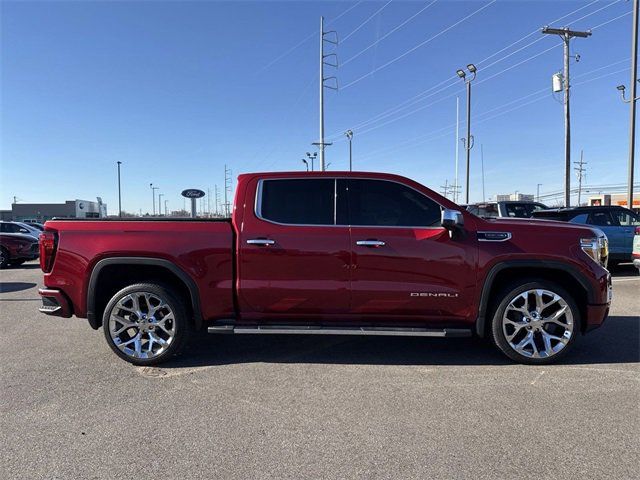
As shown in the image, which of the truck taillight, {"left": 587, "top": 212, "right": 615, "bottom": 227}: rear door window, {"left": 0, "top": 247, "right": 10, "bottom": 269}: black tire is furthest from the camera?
{"left": 0, "top": 247, "right": 10, "bottom": 269}: black tire

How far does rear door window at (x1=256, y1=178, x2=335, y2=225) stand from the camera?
473 centimetres

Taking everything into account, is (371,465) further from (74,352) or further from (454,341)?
(74,352)

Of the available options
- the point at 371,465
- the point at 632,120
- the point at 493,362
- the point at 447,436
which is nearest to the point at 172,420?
the point at 371,465

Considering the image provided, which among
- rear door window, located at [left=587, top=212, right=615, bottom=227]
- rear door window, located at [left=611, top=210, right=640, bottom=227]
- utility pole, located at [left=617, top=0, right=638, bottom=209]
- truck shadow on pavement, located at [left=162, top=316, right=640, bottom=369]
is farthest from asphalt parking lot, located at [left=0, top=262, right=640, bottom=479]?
utility pole, located at [left=617, top=0, right=638, bottom=209]

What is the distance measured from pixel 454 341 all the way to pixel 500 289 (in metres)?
1.14

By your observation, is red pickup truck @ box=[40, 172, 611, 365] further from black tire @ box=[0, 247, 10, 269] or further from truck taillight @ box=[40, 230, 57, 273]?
black tire @ box=[0, 247, 10, 269]

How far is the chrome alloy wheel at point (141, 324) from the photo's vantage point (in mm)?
4688

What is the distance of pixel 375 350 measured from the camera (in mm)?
5195

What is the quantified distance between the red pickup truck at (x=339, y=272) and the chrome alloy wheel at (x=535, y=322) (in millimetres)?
12

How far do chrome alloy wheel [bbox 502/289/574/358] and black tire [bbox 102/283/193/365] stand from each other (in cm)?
321

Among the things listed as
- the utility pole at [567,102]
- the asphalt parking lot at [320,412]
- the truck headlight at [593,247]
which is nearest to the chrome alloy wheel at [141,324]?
the asphalt parking lot at [320,412]

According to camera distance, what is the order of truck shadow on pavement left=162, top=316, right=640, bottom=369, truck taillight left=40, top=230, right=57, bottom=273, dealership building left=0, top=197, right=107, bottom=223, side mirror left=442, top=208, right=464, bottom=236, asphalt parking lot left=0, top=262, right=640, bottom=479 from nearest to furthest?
asphalt parking lot left=0, top=262, right=640, bottom=479, side mirror left=442, top=208, right=464, bottom=236, truck taillight left=40, top=230, right=57, bottom=273, truck shadow on pavement left=162, top=316, right=640, bottom=369, dealership building left=0, top=197, right=107, bottom=223

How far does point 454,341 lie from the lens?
5.61m

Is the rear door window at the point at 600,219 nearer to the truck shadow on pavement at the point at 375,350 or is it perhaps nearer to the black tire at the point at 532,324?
the truck shadow on pavement at the point at 375,350
